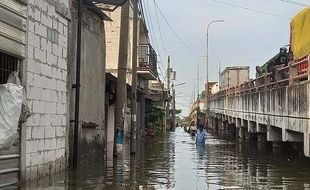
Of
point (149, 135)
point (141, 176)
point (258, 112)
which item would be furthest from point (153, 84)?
point (141, 176)

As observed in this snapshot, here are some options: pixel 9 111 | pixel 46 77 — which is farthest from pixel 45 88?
pixel 9 111

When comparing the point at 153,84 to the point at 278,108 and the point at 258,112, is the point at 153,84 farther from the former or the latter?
the point at 278,108

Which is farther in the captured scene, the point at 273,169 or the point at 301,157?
the point at 301,157

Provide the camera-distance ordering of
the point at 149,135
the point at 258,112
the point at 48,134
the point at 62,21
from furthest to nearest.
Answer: the point at 149,135 < the point at 258,112 < the point at 62,21 < the point at 48,134

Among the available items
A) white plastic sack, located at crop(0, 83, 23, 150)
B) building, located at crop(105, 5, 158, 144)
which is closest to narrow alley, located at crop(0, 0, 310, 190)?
white plastic sack, located at crop(0, 83, 23, 150)

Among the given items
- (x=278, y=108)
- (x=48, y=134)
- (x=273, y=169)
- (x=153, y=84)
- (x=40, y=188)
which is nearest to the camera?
(x=40, y=188)

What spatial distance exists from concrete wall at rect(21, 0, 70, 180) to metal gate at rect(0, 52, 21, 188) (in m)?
0.27

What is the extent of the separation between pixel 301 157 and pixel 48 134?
12050mm

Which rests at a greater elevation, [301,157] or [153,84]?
[153,84]

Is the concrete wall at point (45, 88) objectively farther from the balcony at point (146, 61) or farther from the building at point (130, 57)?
the balcony at point (146, 61)

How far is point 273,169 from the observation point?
18969mm

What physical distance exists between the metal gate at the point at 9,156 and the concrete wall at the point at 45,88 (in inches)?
10.6

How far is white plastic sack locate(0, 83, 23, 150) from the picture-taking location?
10648 mm

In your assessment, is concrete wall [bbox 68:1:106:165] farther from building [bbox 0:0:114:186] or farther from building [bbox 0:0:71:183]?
building [bbox 0:0:71:183]
